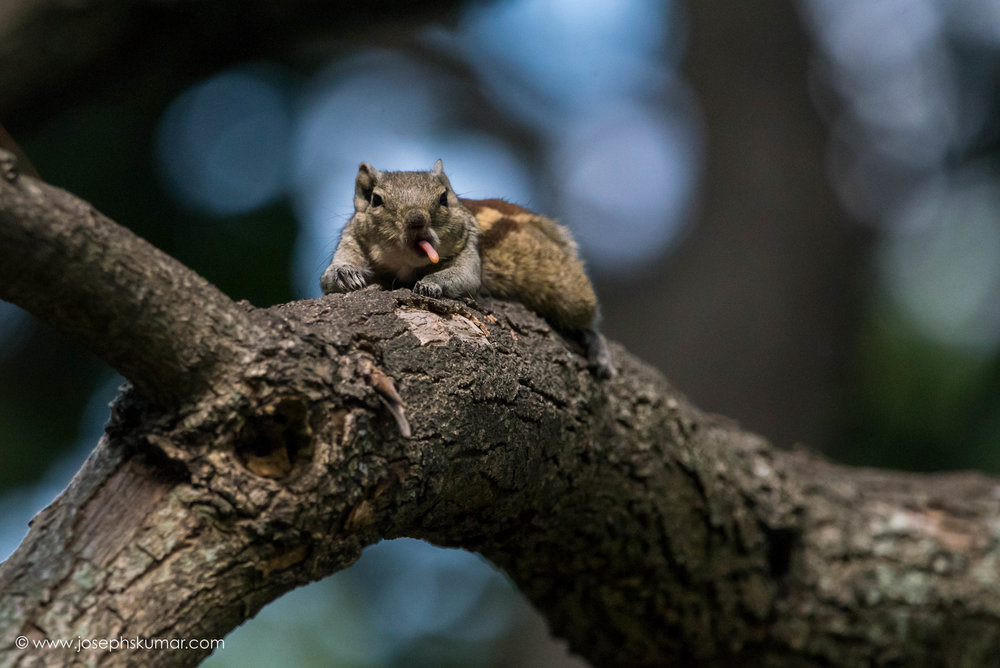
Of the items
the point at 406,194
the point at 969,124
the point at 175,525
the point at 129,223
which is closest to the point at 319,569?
the point at 175,525

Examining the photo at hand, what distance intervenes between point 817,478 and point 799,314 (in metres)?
4.33

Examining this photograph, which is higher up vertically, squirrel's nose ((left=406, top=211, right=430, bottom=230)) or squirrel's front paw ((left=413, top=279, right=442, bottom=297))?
squirrel's nose ((left=406, top=211, right=430, bottom=230))

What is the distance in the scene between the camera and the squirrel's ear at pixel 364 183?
413 centimetres

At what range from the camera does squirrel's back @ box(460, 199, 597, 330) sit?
4027 mm

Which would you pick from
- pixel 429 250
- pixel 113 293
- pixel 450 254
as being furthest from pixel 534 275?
pixel 113 293


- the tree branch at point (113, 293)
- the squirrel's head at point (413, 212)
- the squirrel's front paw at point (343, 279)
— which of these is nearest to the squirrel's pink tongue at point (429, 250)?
the squirrel's head at point (413, 212)

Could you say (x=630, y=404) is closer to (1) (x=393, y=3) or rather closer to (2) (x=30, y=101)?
(1) (x=393, y=3)

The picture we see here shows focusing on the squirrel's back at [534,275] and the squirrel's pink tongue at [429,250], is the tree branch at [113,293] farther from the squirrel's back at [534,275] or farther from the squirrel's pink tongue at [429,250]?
the squirrel's back at [534,275]

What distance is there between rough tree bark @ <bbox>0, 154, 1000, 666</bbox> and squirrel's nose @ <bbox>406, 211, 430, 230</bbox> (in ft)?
1.57

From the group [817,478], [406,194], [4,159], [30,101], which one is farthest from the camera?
[817,478]

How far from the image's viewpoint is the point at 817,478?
5004 millimetres

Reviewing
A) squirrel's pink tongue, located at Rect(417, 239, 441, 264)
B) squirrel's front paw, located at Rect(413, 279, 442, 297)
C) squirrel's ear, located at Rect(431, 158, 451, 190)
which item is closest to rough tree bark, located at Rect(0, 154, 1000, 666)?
squirrel's front paw, located at Rect(413, 279, 442, 297)

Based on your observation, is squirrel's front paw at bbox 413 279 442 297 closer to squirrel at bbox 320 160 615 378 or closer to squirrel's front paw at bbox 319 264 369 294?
squirrel at bbox 320 160 615 378

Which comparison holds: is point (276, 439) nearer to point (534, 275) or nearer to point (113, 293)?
point (113, 293)
